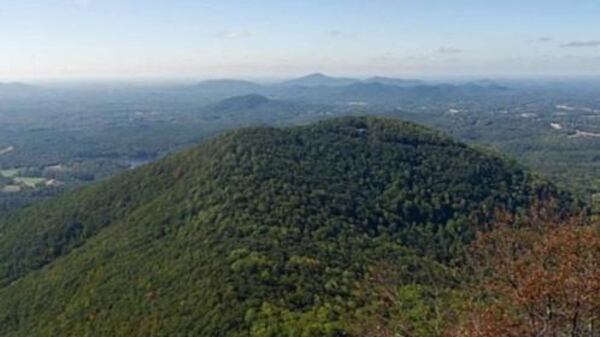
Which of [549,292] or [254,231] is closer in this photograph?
[549,292]

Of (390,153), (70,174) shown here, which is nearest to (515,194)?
(390,153)

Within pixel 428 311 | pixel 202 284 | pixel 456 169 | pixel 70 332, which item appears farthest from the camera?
pixel 456 169

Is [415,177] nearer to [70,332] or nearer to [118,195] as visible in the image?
[118,195]

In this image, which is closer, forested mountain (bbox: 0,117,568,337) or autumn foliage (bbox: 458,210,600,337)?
autumn foliage (bbox: 458,210,600,337)

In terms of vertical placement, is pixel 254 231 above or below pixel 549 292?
below

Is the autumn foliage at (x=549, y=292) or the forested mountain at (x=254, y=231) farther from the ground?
the autumn foliage at (x=549, y=292)

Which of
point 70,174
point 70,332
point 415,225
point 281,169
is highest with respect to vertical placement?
point 281,169

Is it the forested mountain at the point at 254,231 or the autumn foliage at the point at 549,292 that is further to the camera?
the forested mountain at the point at 254,231

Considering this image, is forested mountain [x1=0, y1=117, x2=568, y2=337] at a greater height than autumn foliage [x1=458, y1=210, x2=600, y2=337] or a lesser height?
lesser
